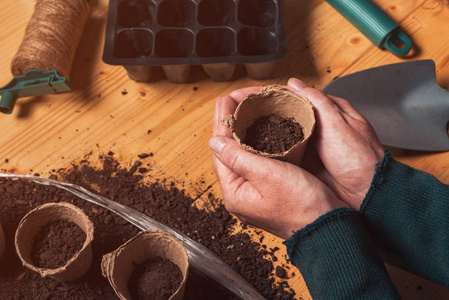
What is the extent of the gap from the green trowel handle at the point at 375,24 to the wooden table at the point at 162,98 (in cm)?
4

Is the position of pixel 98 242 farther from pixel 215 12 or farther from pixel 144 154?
pixel 215 12

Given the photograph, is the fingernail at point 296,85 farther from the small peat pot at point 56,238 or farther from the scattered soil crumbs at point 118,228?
the small peat pot at point 56,238

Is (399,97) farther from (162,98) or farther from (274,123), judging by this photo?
(162,98)

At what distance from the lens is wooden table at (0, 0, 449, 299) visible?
1086 millimetres

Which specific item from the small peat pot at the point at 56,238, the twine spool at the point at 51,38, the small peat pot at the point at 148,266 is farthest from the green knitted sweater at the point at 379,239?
the twine spool at the point at 51,38

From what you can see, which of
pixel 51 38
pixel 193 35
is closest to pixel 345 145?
pixel 193 35

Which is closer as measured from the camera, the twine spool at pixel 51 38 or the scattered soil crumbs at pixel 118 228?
the scattered soil crumbs at pixel 118 228

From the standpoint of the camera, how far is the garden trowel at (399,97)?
108 centimetres

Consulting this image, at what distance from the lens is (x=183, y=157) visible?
1088mm

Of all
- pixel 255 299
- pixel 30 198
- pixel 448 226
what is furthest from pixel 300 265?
pixel 30 198

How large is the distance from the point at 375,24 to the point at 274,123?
0.57m

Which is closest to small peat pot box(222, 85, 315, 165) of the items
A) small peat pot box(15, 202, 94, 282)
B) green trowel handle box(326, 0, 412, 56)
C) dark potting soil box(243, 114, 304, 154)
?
dark potting soil box(243, 114, 304, 154)

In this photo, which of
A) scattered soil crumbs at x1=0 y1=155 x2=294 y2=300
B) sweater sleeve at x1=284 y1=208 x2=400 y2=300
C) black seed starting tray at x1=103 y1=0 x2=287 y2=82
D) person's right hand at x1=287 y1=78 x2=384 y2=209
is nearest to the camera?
sweater sleeve at x1=284 y1=208 x2=400 y2=300

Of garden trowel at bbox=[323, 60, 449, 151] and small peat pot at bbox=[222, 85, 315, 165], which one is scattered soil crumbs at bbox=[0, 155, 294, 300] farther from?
garden trowel at bbox=[323, 60, 449, 151]
